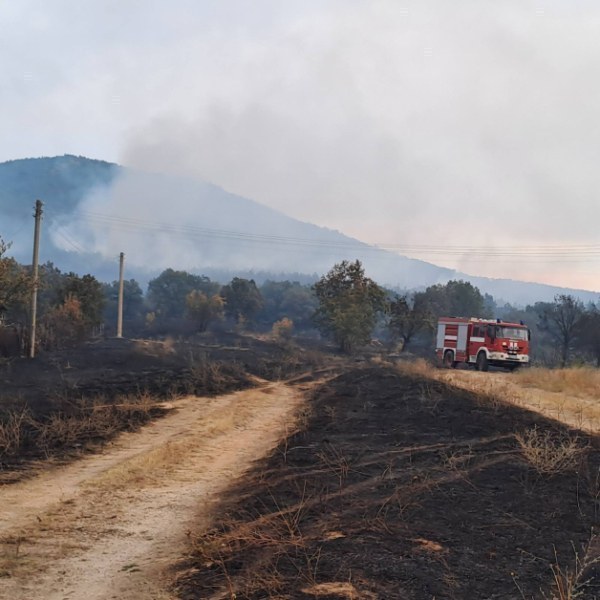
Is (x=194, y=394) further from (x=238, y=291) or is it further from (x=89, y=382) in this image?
(x=238, y=291)

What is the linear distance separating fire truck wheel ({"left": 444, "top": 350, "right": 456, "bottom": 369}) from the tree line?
15606 millimetres

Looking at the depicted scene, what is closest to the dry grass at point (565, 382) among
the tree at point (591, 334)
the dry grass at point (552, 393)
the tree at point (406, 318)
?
the dry grass at point (552, 393)

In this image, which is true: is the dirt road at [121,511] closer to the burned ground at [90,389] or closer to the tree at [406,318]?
the burned ground at [90,389]

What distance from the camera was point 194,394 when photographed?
66.8 feet

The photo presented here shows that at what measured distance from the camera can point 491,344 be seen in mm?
30906

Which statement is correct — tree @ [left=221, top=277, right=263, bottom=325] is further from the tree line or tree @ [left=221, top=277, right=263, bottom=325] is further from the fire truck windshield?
the fire truck windshield

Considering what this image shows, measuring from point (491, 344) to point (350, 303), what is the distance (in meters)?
23.0

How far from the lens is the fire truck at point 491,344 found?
30859 millimetres

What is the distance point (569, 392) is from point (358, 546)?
16875mm

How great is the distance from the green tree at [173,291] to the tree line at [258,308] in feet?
0.63

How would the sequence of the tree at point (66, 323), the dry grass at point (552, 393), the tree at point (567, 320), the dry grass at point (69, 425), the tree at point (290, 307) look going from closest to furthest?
1. the dry grass at point (69, 425)
2. the dry grass at point (552, 393)
3. the tree at point (66, 323)
4. the tree at point (567, 320)
5. the tree at point (290, 307)

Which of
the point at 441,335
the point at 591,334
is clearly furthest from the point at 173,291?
the point at 441,335

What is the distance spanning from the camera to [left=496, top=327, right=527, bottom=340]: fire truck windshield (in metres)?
31.1

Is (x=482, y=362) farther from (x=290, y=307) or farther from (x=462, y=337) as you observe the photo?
(x=290, y=307)
